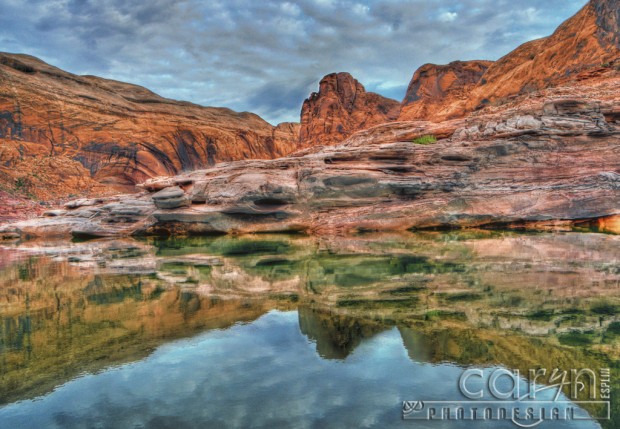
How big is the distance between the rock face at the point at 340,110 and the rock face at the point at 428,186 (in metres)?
46.8

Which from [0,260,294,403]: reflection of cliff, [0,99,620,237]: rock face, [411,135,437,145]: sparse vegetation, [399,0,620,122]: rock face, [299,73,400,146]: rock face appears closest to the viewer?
[0,260,294,403]: reflection of cliff

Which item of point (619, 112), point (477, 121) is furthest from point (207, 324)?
point (619, 112)

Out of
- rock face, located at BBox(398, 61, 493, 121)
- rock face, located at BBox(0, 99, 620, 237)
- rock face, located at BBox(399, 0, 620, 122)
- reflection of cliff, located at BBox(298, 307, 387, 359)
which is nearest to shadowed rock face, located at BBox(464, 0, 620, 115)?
rock face, located at BBox(399, 0, 620, 122)

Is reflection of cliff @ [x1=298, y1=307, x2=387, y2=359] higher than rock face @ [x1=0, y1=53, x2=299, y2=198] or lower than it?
lower

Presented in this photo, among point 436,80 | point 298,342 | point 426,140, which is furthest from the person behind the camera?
point 436,80

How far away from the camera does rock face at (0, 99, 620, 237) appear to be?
1705cm

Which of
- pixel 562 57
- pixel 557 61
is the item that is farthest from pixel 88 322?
pixel 557 61

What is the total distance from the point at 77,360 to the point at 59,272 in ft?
22.5

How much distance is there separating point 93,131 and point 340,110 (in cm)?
3871

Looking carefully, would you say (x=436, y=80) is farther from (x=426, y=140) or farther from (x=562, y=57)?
(x=426, y=140)

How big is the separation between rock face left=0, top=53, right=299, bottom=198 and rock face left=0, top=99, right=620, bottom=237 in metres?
29.8

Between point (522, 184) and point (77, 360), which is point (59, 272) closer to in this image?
point (77, 360)

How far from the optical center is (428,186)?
18.3m

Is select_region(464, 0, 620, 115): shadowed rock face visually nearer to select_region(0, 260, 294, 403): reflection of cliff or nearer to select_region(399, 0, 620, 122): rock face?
select_region(399, 0, 620, 122): rock face
